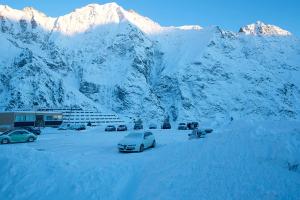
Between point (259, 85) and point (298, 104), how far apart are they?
891 inches

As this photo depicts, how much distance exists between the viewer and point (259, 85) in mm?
185125

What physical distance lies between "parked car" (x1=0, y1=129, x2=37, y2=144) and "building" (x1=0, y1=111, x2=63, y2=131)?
25888mm

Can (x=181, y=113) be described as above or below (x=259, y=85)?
below

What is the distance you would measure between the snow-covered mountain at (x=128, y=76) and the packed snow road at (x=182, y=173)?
123275mm

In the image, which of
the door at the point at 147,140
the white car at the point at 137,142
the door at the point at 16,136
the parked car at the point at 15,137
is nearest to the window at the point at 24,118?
the parked car at the point at 15,137

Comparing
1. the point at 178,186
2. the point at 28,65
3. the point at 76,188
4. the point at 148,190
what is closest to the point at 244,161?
the point at 178,186

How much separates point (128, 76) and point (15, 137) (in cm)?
14053

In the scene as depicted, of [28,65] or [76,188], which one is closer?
[76,188]

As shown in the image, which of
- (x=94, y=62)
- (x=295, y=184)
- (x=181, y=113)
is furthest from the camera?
(x=94, y=62)

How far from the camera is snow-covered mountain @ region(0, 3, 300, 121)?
15059 cm

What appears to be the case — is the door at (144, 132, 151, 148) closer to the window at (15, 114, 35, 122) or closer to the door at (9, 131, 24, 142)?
the door at (9, 131, 24, 142)

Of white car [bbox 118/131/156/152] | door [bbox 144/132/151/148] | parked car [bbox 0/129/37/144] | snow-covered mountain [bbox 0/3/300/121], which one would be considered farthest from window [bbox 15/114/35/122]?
snow-covered mountain [bbox 0/3/300/121]

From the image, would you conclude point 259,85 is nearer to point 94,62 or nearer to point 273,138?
point 94,62

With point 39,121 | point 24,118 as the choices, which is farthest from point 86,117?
point 24,118
